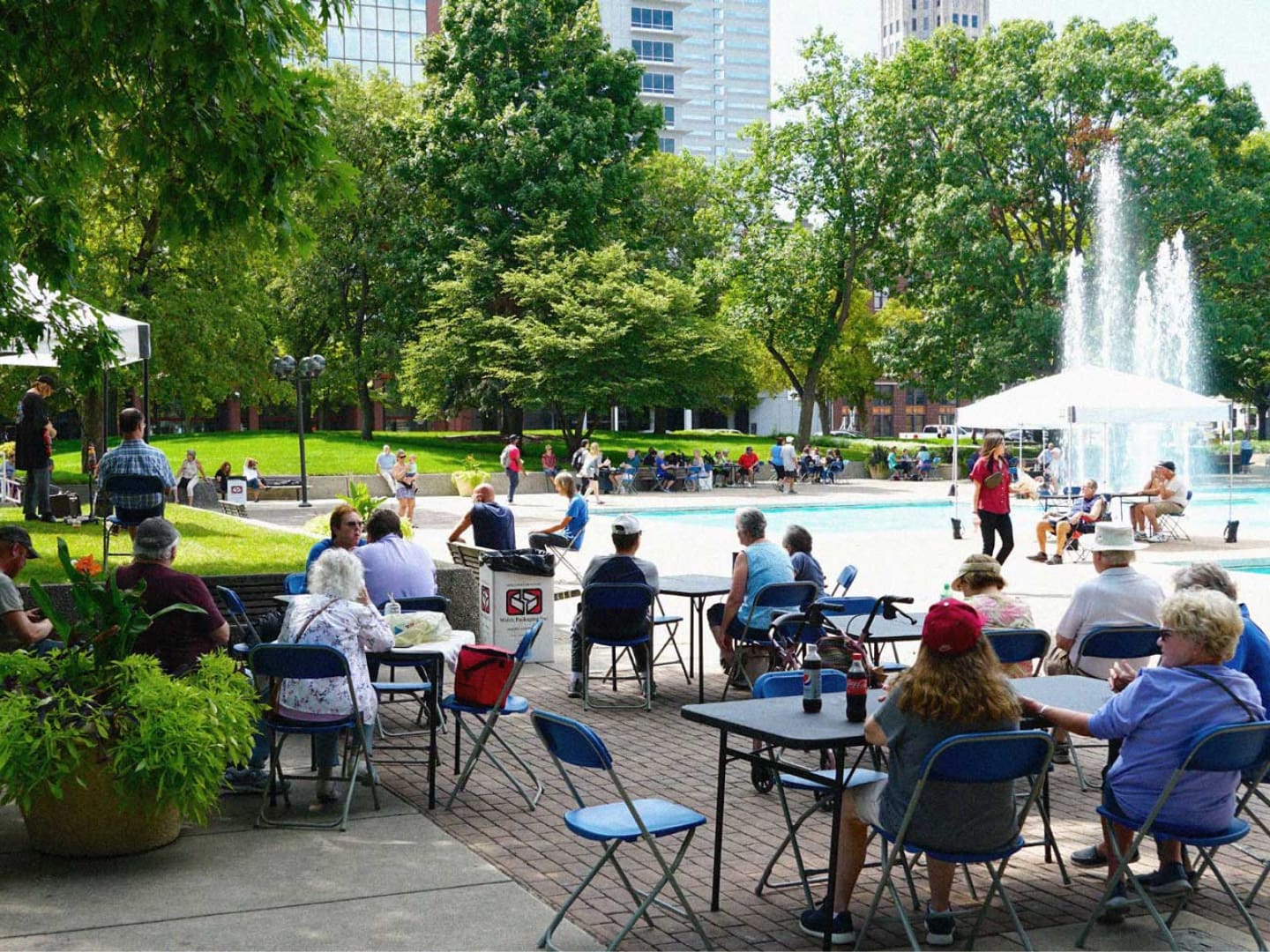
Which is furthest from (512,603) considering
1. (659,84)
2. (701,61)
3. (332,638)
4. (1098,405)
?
(701,61)

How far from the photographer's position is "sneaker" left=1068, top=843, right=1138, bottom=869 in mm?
6211

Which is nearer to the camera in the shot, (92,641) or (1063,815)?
(92,641)

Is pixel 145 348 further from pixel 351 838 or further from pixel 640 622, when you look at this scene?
pixel 351 838

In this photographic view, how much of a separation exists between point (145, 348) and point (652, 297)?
33.1 m

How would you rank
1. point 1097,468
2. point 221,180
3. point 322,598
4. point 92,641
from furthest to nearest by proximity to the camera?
point 1097,468 → point 221,180 → point 322,598 → point 92,641

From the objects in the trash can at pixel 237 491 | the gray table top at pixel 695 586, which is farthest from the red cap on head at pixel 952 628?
the trash can at pixel 237 491

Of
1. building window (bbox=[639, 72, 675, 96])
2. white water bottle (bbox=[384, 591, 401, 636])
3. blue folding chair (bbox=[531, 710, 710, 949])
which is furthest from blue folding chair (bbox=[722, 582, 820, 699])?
building window (bbox=[639, 72, 675, 96])

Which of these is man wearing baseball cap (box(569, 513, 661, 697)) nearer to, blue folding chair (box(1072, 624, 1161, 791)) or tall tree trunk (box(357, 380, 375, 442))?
blue folding chair (box(1072, 624, 1161, 791))

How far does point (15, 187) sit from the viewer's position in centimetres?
860

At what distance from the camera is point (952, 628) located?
4.91 metres

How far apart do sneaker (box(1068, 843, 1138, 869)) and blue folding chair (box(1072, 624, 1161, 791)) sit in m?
1.27

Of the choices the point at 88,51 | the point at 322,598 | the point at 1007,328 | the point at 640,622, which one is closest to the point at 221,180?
the point at 88,51

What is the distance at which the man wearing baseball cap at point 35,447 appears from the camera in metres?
15.9

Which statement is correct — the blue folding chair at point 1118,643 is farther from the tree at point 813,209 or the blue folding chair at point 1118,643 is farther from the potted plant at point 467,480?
the tree at point 813,209
